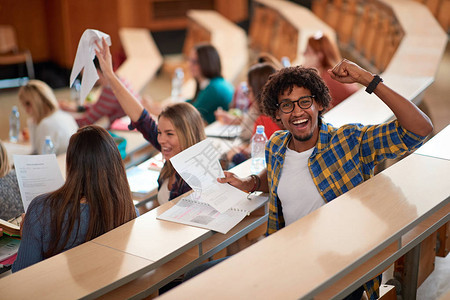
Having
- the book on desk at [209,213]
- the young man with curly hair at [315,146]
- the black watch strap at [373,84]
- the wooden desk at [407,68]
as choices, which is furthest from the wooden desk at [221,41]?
the black watch strap at [373,84]

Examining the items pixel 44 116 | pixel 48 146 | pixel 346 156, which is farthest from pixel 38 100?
pixel 346 156

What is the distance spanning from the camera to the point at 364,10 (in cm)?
728

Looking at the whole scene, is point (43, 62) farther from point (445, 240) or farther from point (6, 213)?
point (445, 240)

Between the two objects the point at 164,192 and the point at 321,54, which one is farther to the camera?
the point at 321,54

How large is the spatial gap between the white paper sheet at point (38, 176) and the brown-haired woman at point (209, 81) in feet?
7.48

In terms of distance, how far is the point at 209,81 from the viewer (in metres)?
5.27

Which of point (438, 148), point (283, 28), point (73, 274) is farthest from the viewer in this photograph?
point (283, 28)

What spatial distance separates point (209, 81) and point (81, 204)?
295cm

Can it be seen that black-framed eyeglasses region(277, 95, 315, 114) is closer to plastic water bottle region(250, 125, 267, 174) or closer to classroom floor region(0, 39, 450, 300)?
Answer: plastic water bottle region(250, 125, 267, 174)

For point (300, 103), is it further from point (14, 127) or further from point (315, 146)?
point (14, 127)

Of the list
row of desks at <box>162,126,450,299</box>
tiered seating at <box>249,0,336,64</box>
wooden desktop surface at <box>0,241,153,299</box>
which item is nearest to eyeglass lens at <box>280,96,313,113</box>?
row of desks at <box>162,126,450,299</box>

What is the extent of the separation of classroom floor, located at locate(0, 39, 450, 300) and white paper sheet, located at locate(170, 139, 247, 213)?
0.96 metres

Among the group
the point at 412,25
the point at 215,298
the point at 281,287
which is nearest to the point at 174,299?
the point at 215,298

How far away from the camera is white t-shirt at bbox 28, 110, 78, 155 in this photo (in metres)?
4.54
